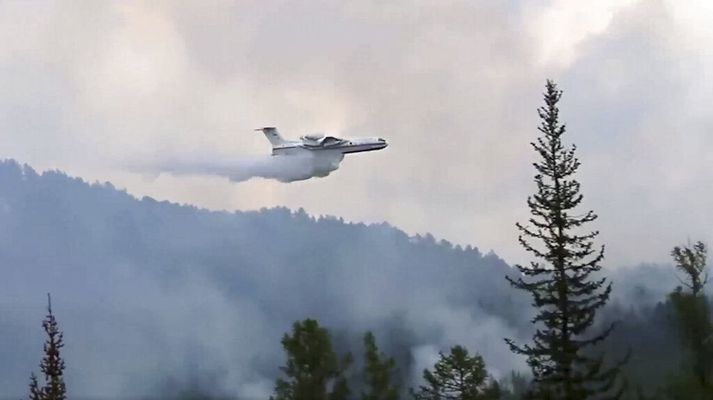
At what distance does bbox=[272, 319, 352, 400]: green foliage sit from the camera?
76562 millimetres

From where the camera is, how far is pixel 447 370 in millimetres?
82250

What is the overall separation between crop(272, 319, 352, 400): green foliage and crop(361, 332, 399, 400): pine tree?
8040mm

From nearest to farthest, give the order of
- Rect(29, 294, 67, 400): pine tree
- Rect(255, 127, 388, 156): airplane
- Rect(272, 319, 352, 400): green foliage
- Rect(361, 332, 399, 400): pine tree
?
Rect(29, 294, 67, 400): pine tree < Rect(272, 319, 352, 400): green foliage < Rect(361, 332, 399, 400): pine tree < Rect(255, 127, 388, 156): airplane

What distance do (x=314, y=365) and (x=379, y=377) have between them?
11.2m

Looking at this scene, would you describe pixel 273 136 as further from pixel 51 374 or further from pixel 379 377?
pixel 51 374

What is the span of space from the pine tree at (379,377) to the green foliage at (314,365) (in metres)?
8.04

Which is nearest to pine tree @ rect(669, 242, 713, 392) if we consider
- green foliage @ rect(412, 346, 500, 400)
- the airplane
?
green foliage @ rect(412, 346, 500, 400)

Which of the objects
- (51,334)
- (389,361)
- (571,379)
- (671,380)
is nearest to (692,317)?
(671,380)

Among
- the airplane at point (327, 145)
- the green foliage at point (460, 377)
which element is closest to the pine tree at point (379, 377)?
the green foliage at point (460, 377)

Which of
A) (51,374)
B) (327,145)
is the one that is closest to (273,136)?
(327,145)

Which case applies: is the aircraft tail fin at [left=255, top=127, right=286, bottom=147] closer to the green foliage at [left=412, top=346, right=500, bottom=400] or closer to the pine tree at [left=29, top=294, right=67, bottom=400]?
the green foliage at [left=412, top=346, right=500, bottom=400]

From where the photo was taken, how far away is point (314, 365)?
7838 centimetres

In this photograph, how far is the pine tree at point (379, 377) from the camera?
285ft

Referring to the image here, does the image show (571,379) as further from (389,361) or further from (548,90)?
(389,361)
